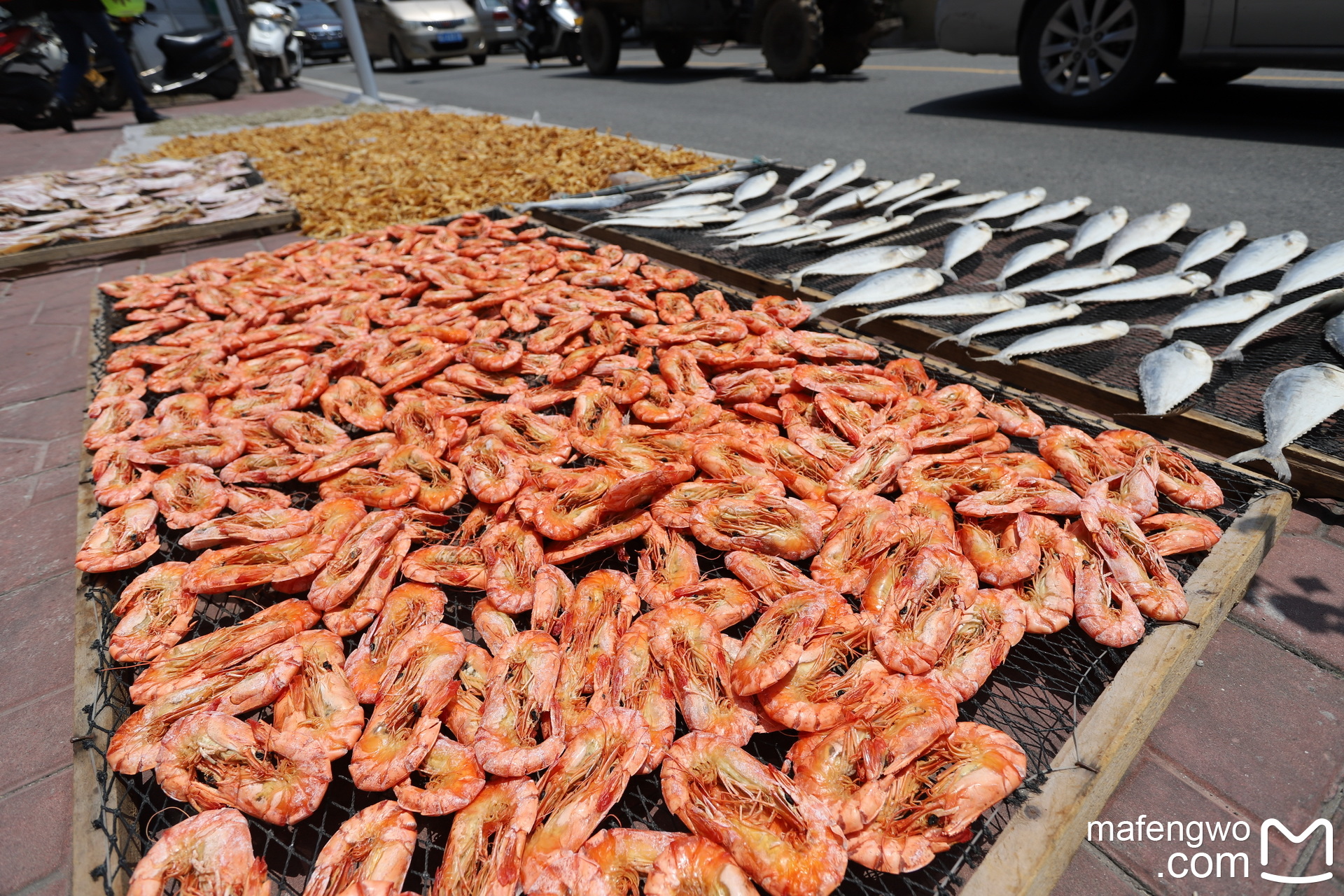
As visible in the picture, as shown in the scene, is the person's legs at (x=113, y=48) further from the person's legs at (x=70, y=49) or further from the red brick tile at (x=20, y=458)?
the red brick tile at (x=20, y=458)

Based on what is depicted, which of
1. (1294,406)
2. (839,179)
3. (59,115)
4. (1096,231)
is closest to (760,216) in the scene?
(839,179)

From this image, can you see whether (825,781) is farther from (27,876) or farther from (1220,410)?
(1220,410)

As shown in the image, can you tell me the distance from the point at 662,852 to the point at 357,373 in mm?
3129

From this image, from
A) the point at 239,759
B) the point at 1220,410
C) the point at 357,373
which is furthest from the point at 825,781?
the point at 357,373

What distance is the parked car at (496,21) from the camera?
2208cm

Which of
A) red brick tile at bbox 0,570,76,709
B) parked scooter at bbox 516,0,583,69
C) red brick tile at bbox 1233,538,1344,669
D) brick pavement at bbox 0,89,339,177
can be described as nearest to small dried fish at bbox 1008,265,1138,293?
red brick tile at bbox 1233,538,1344,669

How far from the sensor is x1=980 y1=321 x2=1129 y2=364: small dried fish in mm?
3168

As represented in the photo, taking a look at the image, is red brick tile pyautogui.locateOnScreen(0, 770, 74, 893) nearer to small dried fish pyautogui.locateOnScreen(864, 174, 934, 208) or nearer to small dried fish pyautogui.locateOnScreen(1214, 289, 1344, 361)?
small dried fish pyautogui.locateOnScreen(1214, 289, 1344, 361)

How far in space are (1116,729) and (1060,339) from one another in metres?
2.14

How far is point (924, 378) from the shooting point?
3.16 metres

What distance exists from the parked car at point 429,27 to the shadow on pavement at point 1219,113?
53.2 feet

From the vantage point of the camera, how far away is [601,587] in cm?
216

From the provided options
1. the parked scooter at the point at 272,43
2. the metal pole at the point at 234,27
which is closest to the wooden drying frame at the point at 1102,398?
the parked scooter at the point at 272,43

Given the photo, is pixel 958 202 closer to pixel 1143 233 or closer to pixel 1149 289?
pixel 1143 233
